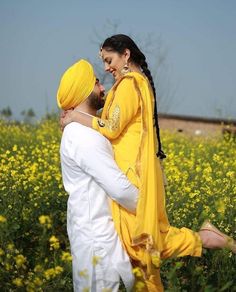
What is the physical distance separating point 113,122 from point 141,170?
0.25 m

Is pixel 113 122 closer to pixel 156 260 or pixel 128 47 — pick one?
pixel 128 47

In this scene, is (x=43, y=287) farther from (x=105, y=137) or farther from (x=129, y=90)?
(x=129, y=90)

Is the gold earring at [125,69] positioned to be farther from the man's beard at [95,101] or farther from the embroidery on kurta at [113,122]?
the embroidery on kurta at [113,122]

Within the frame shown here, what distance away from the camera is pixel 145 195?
2.88 meters

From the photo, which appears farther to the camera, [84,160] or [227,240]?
[227,240]

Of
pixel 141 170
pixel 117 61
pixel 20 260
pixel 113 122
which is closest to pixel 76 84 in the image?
pixel 113 122

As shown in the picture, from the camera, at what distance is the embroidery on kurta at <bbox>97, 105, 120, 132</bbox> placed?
2898 millimetres

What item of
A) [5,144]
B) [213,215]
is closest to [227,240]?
[213,215]

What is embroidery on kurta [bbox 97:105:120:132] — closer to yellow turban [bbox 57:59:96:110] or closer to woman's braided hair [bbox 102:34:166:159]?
yellow turban [bbox 57:59:96:110]

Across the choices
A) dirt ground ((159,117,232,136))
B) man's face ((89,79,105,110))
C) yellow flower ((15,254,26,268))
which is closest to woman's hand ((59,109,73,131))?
man's face ((89,79,105,110))

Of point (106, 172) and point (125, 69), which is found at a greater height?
point (125, 69)

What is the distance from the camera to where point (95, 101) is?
3.03 m

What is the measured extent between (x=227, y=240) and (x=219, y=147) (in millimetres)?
6704

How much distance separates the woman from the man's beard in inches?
1.5
